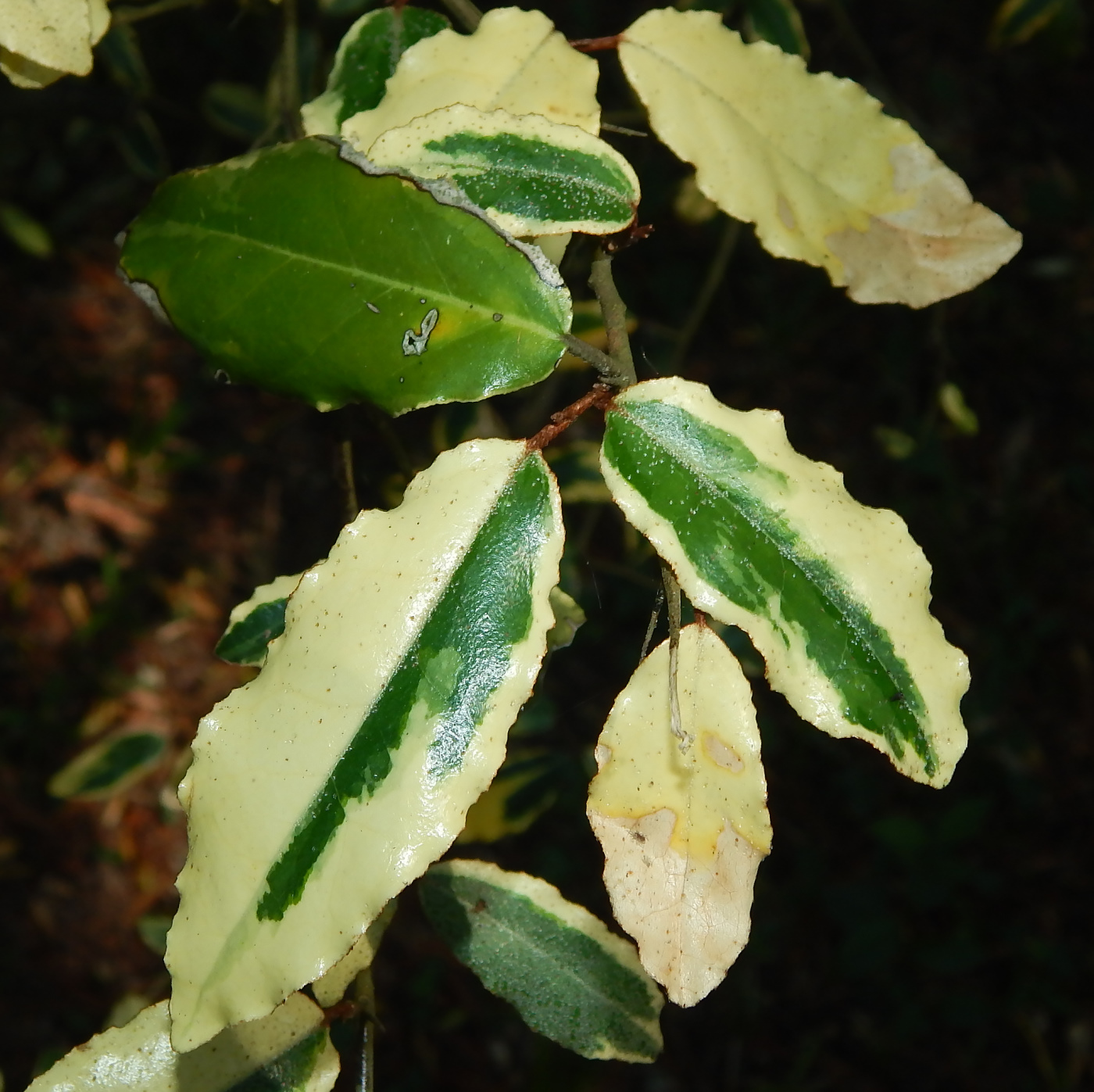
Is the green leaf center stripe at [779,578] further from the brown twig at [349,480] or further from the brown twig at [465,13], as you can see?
the brown twig at [465,13]

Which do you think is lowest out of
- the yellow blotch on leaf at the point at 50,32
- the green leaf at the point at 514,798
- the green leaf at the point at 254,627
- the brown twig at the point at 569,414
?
the green leaf at the point at 514,798

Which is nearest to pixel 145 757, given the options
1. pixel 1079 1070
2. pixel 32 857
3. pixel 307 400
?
pixel 32 857

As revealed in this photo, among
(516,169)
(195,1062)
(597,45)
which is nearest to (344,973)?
(195,1062)

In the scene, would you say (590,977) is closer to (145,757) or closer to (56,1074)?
(56,1074)

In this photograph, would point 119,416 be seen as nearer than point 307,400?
No

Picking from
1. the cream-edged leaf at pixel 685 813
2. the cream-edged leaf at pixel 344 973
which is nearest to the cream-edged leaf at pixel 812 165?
the cream-edged leaf at pixel 685 813

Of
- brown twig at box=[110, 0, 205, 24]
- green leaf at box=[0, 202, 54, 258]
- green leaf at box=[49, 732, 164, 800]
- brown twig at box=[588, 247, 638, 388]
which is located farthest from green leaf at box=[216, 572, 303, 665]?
green leaf at box=[0, 202, 54, 258]
